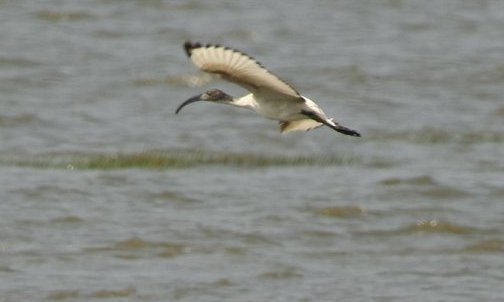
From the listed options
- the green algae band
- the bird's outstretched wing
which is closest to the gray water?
the green algae band

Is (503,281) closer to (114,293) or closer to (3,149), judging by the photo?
(114,293)

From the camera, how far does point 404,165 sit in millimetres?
13727

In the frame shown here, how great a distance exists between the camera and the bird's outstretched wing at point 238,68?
7.97m

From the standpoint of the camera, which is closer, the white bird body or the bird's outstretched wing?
the bird's outstretched wing

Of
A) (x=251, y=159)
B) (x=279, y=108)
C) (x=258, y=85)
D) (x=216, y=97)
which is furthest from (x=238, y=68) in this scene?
(x=251, y=159)

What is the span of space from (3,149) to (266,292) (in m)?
3.91

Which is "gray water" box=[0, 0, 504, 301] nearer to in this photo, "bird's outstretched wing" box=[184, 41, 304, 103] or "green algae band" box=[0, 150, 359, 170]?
"green algae band" box=[0, 150, 359, 170]

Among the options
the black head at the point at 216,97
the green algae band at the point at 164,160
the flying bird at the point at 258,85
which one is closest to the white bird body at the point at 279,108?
the flying bird at the point at 258,85

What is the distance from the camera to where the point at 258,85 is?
27.3ft

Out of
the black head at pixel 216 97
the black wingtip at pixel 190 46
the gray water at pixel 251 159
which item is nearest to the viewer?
the black wingtip at pixel 190 46

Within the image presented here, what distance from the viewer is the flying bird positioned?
26.3ft

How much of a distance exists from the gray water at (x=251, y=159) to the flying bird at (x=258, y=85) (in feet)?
0.61

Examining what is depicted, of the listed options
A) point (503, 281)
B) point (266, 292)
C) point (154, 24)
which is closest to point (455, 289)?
point (503, 281)

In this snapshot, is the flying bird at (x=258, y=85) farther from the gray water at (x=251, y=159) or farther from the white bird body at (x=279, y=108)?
the gray water at (x=251, y=159)
